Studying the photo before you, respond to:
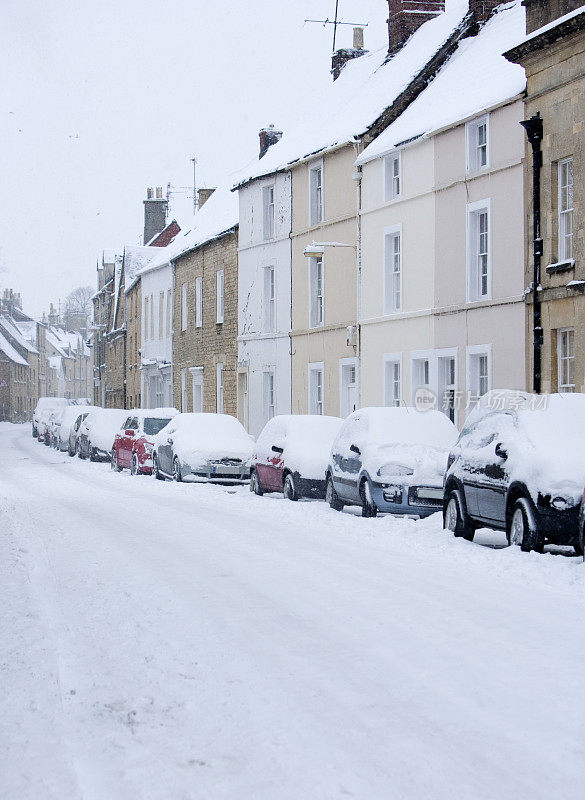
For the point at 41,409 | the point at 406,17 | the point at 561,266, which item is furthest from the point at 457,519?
the point at 41,409

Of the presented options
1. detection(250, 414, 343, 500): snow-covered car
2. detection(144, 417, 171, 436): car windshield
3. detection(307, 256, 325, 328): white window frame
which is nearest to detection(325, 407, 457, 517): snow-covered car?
detection(250, 414, 343, 500): snow-covered car

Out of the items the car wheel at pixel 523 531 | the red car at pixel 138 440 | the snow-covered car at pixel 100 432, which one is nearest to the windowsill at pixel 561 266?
the car wheel at pixel 523 531

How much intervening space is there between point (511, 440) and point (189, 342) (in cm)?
3356

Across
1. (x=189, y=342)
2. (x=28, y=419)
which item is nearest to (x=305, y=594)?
(x=189, y=342)

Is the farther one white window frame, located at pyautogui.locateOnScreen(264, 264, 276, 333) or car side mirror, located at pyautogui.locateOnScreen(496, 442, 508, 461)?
white window frame, located at pyautogui.locateOnScreen(264, 264, 276, 333)

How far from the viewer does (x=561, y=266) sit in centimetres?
2198

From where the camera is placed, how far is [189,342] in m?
46.2

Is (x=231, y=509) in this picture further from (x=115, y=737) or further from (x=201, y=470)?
(x=115, y=737)

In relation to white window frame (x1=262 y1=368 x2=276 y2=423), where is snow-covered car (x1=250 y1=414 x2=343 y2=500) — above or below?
below

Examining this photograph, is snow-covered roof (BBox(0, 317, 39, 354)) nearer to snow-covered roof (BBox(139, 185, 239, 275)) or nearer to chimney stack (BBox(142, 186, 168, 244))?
chimney stack (BBox(142, 186, 168, 244))

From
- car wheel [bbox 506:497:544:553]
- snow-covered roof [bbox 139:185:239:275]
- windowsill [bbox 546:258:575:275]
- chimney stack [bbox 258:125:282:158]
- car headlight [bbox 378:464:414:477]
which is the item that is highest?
chimney stack [bbox 258:125:282:158]

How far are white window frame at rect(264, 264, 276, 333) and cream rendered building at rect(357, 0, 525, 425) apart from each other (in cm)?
700

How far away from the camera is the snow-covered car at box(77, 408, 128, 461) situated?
121 feet

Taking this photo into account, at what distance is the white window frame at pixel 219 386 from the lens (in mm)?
41781
